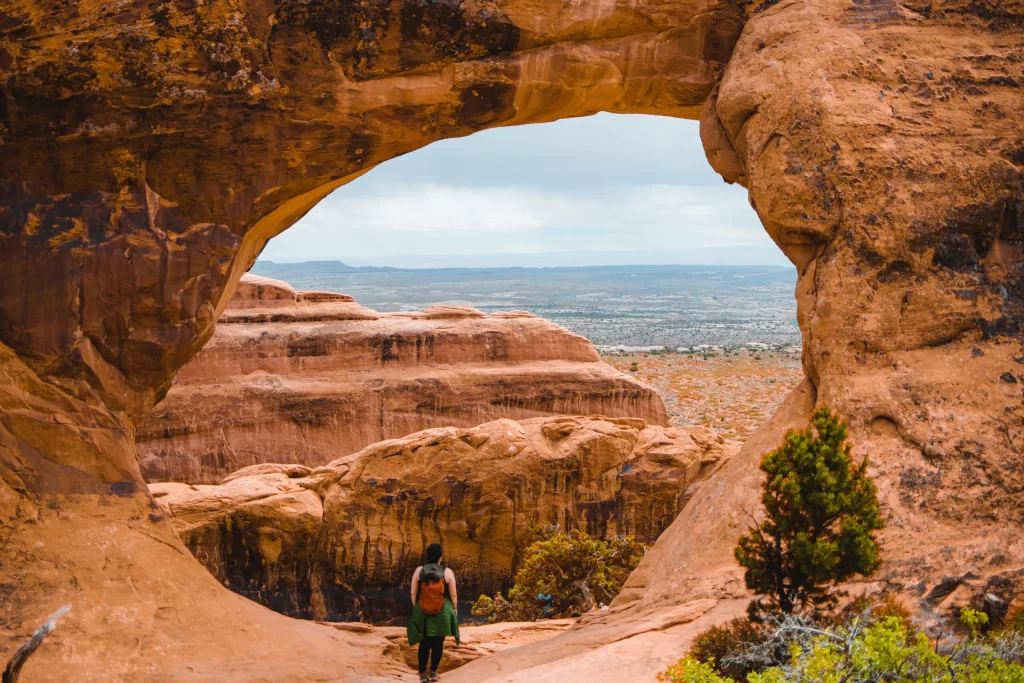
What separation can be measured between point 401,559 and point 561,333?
555 inches

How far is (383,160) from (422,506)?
8.07 metres

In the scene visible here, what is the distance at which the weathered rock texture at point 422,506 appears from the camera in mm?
16984

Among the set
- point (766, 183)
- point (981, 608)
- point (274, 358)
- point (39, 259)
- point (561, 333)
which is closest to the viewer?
point (981, 608)

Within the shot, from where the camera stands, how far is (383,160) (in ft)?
41.0

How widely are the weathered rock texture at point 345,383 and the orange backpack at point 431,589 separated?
1867 centimetres

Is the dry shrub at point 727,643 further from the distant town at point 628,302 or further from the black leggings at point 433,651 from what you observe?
the distant town at point 628,302

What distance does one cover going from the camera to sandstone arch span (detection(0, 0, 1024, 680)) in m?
9.80

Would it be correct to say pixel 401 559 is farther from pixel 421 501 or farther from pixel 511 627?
pixel 511 627

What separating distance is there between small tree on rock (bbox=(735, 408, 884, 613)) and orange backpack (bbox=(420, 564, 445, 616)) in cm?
342

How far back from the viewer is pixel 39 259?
11.6m

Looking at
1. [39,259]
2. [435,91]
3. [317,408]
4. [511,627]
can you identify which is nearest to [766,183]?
[435,91]

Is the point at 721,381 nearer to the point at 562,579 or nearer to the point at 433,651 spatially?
the point at 562,579

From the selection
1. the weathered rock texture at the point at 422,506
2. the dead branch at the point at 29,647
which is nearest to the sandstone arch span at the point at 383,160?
the dead branch at the point at 29,647

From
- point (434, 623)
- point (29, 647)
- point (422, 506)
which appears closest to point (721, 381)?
point (422, 506)
